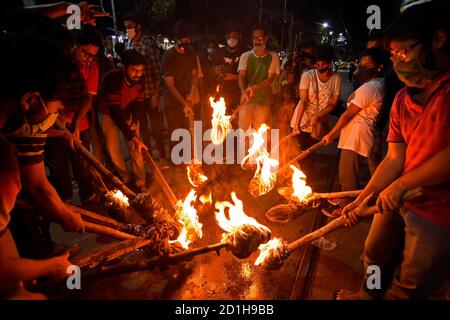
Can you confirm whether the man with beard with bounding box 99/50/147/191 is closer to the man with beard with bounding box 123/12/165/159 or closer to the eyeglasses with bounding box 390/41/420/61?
the man with beard with bounding box 123/12/165/159

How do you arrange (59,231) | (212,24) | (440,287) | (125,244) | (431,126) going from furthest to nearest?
1. (212,24)
2. (59,231)
3. (125,244)
4. (440,287)
5. (431,126)

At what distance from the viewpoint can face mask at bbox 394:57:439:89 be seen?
270 centimetres

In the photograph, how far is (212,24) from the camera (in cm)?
2131

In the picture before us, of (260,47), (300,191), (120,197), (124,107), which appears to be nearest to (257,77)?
(260,47)

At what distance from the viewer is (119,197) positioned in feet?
14.4

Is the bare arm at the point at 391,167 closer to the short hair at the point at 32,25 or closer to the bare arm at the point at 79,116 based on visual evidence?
the short hair at the point at 32,25

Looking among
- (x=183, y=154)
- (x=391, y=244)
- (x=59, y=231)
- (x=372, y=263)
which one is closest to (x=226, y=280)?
(x=372, y=263)

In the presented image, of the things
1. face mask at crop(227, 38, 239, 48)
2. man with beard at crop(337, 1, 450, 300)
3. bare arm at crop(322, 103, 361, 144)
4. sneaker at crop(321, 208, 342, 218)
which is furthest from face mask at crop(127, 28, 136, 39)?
man with beard at crop(337, 1, 450, 300)

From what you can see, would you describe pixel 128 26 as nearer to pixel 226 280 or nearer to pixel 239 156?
pixel 239 156

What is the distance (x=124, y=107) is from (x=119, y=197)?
229cm

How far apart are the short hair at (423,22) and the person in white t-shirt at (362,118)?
206cm

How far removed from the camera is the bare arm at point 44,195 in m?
2.95

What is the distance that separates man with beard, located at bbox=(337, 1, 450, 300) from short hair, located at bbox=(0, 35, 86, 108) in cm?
302

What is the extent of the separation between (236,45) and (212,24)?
14.7m
